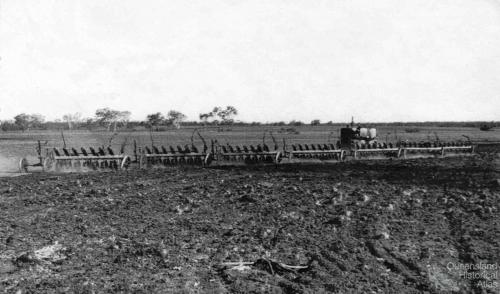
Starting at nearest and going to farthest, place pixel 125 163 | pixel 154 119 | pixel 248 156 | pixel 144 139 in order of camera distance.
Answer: pixel 125 163
pixel 248 156
pixel 144 139
pixel 154 119

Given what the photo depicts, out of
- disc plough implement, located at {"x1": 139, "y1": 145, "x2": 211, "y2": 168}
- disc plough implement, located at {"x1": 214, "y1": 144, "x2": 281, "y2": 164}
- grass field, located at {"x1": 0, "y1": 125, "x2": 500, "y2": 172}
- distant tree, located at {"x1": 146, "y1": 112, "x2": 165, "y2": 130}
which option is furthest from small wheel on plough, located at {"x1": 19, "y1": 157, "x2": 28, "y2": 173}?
distant tree, located at {"x1": 146, "y1": 112, "x2": 165, "y2": 130}

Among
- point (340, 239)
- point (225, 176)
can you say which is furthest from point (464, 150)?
point (340, 239)

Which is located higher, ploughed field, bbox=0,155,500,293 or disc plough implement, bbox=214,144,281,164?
disc plough implement, bbox=214,144,281,164

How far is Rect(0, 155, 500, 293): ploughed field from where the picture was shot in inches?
250

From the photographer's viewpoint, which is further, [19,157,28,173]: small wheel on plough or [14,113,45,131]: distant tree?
[14,113,45,131]: distant tree

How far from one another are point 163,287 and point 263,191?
7585 millimetres

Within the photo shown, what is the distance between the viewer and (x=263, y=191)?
1345cm

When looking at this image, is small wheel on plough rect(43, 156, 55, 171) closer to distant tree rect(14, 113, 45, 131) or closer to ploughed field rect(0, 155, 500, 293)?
ploughed field rect(0, 155, 500, 293)

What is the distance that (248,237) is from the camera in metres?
8.48

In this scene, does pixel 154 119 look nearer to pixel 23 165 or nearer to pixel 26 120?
pixel 26 120

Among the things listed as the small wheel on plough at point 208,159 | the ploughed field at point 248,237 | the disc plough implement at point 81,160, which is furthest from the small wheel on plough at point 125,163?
the ploughed field at point 248,237

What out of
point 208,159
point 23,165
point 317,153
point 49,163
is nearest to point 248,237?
point 208,159

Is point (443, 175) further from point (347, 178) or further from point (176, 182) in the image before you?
point (176, 182)

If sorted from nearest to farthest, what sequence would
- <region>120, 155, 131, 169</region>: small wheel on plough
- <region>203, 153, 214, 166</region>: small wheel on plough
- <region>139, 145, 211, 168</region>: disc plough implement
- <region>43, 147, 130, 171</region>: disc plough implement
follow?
<region>43, 147, 130, 171</region>: disc plough implement
<region>120, 155, 131, 169</region>: small wheel on plough
<region>203, 153, 214, 166</region>: small wheel on plough
<region>139, 145, 211, 168</region>: disc plough implement
